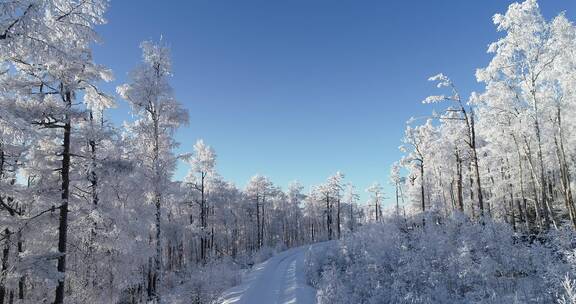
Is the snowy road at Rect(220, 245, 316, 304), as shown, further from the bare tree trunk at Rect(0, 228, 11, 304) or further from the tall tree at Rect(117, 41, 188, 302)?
the bare tree trunk at Rect(0, 228, 11, 304)

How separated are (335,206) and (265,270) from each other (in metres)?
64.3

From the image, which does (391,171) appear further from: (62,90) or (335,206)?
(62,90)

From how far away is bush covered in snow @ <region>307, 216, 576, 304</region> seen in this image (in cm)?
876

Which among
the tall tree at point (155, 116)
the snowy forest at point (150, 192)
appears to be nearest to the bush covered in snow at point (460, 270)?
the snowy forest at point (150, 192)

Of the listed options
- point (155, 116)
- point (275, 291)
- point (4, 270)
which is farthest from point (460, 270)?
point (155, 116)

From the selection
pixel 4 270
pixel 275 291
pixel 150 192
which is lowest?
pixel 275 291

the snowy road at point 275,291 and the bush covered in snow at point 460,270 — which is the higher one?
the bush covered in snow at point 460,270

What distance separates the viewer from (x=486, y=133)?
941 inches

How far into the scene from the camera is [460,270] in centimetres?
1012

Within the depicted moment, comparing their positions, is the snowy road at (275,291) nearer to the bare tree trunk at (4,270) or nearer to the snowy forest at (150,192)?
the snowy forest at (150,192)

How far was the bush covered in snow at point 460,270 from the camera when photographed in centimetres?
876

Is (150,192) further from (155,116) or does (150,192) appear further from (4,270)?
(4,270)

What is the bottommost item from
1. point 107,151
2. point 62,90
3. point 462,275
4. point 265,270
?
point 265,270

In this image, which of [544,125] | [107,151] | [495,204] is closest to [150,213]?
[107,151]
